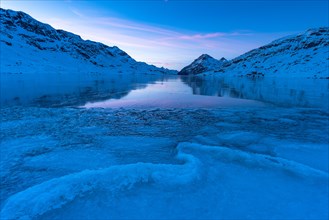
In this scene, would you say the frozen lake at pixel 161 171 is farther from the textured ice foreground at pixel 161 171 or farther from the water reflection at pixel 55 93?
the water reflection at pixel 55 93

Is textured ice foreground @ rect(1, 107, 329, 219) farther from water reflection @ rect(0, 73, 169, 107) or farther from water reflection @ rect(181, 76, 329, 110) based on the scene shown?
water reflection @ rect(181, 76, 329, 110)

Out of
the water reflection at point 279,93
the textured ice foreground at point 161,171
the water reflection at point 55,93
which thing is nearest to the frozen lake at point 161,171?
the textured ice foreground at point 161,171

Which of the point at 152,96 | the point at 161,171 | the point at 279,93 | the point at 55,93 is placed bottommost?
the point at 55,93

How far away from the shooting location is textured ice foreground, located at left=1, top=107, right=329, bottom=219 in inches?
169

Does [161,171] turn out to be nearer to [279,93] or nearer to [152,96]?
[152,96]

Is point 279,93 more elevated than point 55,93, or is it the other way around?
point 279,93

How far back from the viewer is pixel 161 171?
5.68 m

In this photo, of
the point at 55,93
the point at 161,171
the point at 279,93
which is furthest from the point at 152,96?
the point at 161,171

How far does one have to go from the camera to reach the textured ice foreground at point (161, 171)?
4297 millimetres

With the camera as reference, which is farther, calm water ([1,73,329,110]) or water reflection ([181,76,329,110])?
water reflection ([181,76,329,110])

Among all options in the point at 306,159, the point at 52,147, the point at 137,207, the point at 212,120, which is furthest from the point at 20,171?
the point at 212,120

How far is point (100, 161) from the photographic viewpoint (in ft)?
21.5

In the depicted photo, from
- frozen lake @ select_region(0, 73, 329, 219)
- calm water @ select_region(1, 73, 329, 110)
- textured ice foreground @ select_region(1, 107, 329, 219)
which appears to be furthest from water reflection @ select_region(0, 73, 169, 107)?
textured ice foreground @ select_region(1, 107, 329, 219)

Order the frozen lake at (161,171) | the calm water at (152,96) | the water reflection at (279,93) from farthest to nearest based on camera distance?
the water reflection at (279,93) → the calm water at (152,96) → the frozen lake at (161,171)
